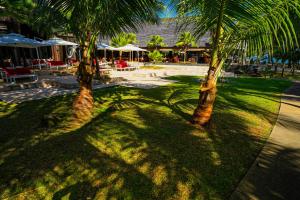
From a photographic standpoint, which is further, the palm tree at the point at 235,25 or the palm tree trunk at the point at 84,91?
the palm tree trunk at the point at 84,91

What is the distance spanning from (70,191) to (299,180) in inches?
150

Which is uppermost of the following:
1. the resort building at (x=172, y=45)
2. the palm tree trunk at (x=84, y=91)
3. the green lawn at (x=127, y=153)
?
the resort building at (x=172, y=45)

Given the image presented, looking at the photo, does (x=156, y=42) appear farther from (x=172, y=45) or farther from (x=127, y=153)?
(x=127, y=153)

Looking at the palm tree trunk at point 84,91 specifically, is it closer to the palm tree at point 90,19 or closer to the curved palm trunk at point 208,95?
the palm tree at point 90,19

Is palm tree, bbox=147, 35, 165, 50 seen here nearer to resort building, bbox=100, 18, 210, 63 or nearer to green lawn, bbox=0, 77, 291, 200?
resort building, bbox=100, 18, 210, 63

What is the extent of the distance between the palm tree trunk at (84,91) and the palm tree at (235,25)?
9.76 ft

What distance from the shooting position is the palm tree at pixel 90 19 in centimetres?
541

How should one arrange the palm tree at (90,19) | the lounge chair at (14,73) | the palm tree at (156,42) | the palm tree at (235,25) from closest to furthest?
1. the palm tree at (235,25)
2. the palm tree at (90,19)
3. the lounge chair at (14,73)
4. the palm tree at (156,42)

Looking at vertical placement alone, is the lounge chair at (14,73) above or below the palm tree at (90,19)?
below

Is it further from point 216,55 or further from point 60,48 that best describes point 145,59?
point 216,55

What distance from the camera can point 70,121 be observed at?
630 centimetres

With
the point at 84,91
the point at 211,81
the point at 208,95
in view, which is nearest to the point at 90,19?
the point at 84,91

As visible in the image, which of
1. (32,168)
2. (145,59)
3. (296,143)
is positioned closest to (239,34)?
(296,143)

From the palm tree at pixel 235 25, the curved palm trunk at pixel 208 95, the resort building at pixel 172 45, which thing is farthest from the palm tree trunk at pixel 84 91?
the resort building at pixel 172 45
